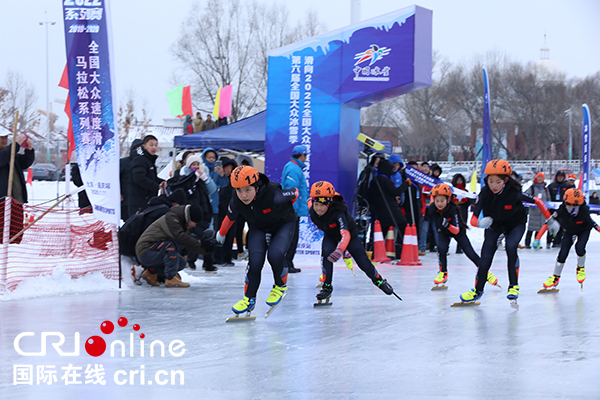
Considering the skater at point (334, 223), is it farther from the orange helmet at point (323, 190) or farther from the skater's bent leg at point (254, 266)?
the skater's bent leg at point (254, 266)

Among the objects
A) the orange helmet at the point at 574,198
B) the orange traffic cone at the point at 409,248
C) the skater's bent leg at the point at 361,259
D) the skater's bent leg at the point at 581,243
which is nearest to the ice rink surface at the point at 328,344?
the skater's bent leg at the point at 361,259

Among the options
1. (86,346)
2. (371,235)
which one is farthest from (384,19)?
(86,346)

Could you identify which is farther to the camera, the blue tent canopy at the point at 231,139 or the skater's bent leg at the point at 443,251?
the blue tent canopy at the point at 231,139

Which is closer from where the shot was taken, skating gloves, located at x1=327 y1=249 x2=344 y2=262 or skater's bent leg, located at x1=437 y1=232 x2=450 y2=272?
skating gloves, located at x1=327 y1=249 x2=344 y2=262

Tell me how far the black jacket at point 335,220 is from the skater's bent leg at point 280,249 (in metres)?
0.67

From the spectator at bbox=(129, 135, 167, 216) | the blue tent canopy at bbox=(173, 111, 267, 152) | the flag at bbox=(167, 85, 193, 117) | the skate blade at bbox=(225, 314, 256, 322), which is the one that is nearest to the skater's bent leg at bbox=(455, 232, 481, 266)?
the skate blade at bbox=(225, 314, 256, 322)

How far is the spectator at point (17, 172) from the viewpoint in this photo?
8930 millimetres

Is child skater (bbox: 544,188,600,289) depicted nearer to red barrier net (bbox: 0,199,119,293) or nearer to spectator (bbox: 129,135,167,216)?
spectator (bbox: 129,135,167,216)

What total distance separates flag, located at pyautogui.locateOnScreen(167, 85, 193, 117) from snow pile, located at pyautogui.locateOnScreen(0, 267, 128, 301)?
68.9 feet

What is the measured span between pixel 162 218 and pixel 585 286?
19.0 feet

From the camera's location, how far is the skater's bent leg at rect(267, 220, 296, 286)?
270 inches

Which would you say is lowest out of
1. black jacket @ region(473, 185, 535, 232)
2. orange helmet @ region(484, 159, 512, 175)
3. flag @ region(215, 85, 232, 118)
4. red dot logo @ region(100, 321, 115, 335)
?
red dot logo @ region(100, 321, 115, 335)

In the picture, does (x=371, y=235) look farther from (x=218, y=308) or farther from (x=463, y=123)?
(x=463, y=123)

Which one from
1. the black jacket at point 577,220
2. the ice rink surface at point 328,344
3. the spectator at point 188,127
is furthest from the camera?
the spectator at point 188,127
